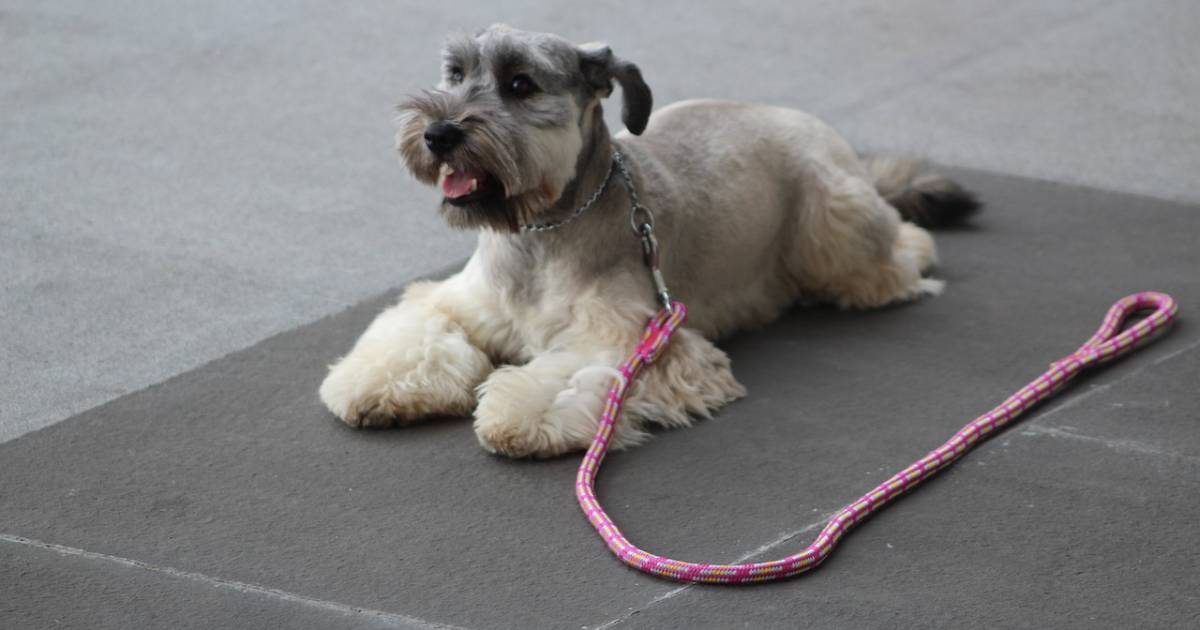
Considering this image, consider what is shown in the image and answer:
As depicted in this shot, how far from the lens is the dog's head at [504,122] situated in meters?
4.53

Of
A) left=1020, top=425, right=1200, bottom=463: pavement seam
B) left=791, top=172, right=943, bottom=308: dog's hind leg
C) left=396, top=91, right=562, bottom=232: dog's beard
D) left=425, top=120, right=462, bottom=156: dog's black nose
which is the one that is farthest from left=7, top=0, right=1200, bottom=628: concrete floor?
left=425, top=120, right=462, bottom=156: dog's black nose

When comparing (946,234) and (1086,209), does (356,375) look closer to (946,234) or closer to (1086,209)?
(946,234)

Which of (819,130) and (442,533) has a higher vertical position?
(819,130)

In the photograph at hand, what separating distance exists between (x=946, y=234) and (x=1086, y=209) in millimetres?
733

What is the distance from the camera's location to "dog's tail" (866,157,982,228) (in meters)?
6.59

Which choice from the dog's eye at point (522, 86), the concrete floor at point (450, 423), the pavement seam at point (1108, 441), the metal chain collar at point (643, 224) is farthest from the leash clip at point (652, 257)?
the pavement seam at point (1108, 441)

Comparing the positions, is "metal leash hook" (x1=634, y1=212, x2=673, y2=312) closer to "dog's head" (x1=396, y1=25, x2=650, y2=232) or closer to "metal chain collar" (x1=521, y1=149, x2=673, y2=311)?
"metal chain collar" (x1=521, y1=149, x2=673, y2=311)

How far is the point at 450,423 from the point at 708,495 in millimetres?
893

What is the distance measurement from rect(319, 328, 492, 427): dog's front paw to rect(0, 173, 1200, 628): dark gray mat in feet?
0.22

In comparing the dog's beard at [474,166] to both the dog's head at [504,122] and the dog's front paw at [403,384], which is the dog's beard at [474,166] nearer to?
the dog's head at [504,122]

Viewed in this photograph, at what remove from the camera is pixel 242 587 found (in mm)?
3832

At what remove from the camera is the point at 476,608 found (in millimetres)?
3771

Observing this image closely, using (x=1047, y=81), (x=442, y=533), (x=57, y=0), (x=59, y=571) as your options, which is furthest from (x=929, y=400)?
(x=57, y=0)

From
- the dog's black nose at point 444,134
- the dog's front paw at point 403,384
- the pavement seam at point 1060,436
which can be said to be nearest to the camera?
the pavement seam at point 1060,436
